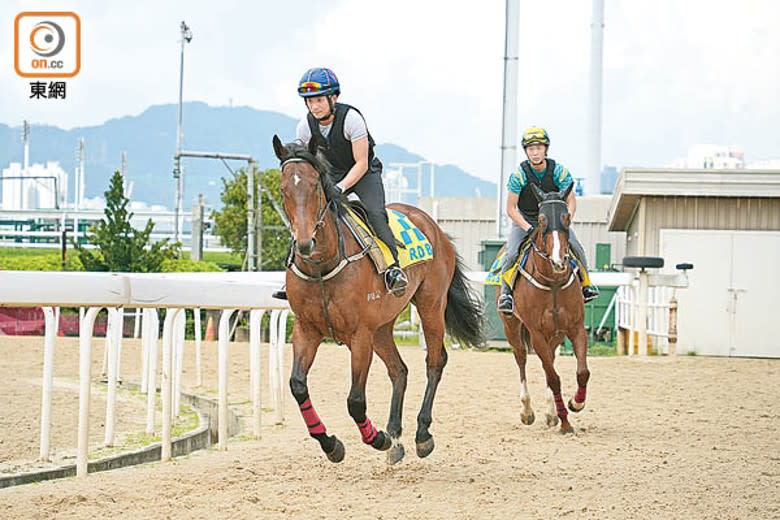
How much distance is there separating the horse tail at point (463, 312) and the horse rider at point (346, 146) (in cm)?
196

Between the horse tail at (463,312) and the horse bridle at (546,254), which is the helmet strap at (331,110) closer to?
the horse tail at (463,312)

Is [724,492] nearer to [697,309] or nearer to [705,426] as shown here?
[705,426]

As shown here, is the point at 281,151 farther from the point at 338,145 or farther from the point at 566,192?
the point at 566,192

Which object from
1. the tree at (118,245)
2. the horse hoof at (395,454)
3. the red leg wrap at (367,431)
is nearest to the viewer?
the red leg wrap at (367,431)

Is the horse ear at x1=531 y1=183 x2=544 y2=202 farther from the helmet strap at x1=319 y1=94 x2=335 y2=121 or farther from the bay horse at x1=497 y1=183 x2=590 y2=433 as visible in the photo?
the helmet strap at x1=319 y1=94 x2=335 y2=121

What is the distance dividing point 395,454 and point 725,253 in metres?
17.4

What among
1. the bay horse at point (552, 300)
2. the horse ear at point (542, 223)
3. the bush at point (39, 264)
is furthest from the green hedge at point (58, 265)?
the horse ear at point (542, 223)

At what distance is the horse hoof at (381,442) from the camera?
7953 millimetres

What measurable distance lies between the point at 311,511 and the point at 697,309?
18.9 m

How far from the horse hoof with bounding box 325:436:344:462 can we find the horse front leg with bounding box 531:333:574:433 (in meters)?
3.09

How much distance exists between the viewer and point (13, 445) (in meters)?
9.12

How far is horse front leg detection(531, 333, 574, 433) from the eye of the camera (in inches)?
407

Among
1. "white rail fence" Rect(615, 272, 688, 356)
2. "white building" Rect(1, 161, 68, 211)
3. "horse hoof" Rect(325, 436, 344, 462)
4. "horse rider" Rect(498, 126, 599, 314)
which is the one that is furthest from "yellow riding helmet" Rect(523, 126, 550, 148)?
"white building" Rect(1, 161, 68, 211)

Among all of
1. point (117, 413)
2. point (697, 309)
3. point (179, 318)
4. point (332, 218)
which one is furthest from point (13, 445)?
point (697, 309)
